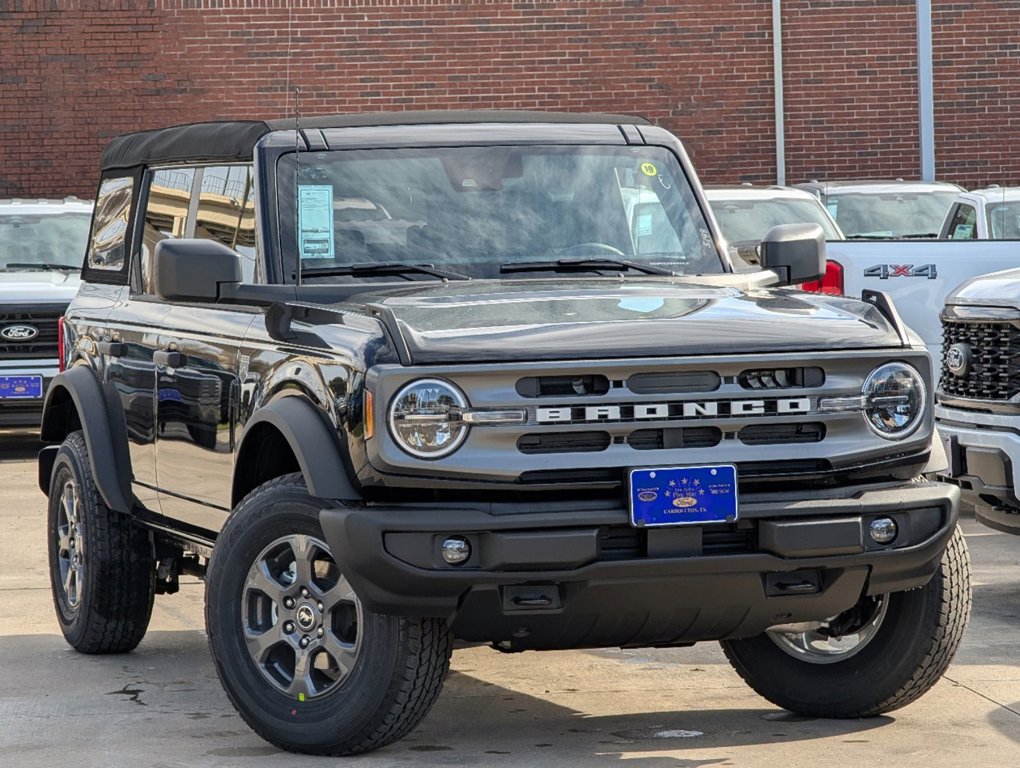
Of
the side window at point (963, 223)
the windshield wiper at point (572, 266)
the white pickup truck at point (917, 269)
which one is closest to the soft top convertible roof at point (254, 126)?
the windshield wiper at point (572, 266)

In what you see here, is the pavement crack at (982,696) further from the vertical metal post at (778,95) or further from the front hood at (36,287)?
the vertical metal post at (778,95)

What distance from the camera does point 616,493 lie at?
16.9ft

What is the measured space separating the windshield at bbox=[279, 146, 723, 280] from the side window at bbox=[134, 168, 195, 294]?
80 cm

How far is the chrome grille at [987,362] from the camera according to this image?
7.75m

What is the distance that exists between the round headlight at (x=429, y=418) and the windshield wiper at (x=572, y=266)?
128 cm

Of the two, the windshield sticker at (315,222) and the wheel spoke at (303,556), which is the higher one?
the windshield sticker at (315,222)

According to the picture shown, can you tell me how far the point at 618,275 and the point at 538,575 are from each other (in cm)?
157

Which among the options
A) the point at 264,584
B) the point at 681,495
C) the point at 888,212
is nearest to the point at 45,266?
the point at 888,212

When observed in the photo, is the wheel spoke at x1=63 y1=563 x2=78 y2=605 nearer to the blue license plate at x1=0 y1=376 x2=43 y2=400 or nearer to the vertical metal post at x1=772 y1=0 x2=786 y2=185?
the blue license plate at x1=0 y1=376 x2=43 y2=400

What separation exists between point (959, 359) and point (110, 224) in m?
3.52

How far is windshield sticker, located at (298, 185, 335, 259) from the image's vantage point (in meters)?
6.25

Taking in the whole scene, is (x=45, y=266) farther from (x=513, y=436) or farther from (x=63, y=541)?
(x=513, y=436)

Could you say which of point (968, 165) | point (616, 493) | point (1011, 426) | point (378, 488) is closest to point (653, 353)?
point (616, 493)

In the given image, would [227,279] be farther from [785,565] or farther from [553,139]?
[785,565]
